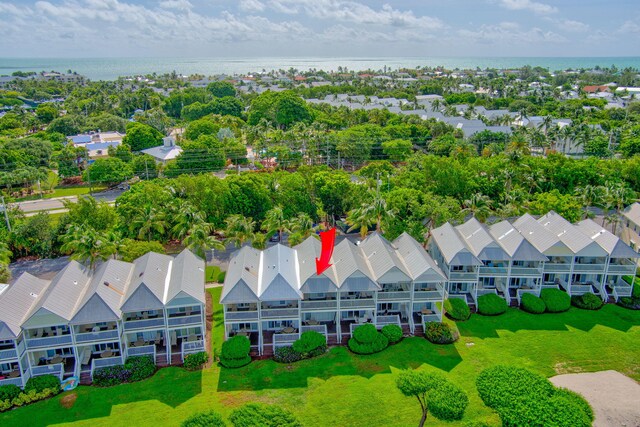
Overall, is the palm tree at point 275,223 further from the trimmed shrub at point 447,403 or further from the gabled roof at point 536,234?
the trimmed shrub at point 447,403

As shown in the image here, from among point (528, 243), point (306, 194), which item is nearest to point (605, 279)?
point (528, 243)

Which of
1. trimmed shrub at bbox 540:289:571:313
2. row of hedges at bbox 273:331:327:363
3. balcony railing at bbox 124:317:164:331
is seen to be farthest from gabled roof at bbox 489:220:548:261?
balcony railing at bbox 124:317:164:331

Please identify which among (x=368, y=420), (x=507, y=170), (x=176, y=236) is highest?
(x=507, y=170)

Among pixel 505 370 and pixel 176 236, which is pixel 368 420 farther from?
pixel 176 236

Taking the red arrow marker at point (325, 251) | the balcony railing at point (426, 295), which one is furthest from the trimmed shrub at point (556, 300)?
the red arrow marker at point (325, 251)

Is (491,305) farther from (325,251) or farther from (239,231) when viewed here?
(239,231)

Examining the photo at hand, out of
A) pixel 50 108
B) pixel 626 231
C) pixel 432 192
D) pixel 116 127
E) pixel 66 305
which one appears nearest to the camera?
pixel 66 305
